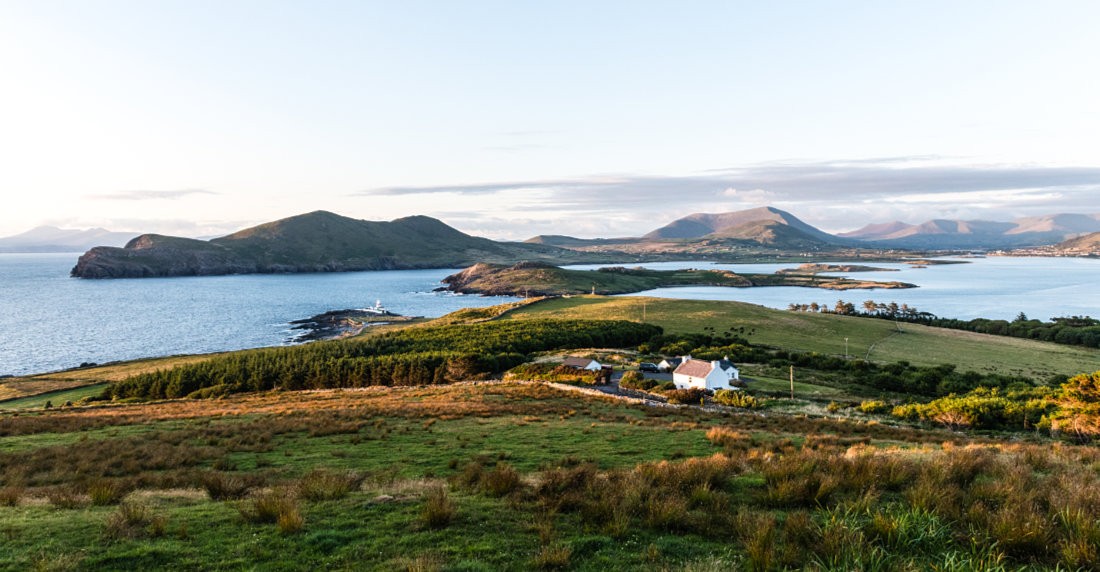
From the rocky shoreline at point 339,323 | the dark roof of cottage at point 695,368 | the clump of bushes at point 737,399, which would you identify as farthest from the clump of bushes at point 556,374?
the rocky shoreline at point 339,323

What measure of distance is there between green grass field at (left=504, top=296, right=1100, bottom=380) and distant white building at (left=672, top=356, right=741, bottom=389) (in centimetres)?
3665

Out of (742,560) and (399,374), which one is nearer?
(742,560)

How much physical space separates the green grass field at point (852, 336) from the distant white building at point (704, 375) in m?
36.6

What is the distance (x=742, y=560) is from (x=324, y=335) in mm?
116640

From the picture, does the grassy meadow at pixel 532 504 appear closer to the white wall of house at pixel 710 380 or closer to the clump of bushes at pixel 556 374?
the white wall of house at pixel 710 380

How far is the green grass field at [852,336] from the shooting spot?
2953 inches

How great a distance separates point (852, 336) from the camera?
94.6m

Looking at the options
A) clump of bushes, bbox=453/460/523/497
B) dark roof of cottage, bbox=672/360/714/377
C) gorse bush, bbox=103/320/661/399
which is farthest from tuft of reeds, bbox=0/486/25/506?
gorse bush, bbox=103/320/661/399

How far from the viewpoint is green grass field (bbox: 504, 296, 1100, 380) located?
75.0m

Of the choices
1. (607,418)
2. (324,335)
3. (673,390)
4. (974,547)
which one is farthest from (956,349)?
(324,335)

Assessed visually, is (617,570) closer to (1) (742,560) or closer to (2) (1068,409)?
(1) (742,560)

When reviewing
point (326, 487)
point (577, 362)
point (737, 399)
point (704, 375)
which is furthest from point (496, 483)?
point (577, 362)

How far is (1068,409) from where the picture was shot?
107 feet

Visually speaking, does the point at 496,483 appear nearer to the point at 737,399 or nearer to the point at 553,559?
the point at 553,559
